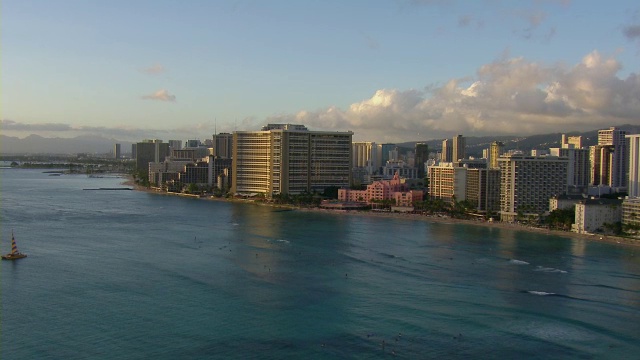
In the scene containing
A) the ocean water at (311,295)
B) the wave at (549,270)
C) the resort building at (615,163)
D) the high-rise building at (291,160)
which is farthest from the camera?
the resort building at (615,163)

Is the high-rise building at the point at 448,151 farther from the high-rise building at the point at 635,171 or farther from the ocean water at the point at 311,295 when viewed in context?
the ocean water at the point at 311,295

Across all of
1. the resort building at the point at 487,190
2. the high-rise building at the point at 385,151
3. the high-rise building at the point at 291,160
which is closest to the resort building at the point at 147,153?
the high-rise building at the point at 385,151

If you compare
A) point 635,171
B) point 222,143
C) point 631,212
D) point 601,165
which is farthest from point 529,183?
point 222,143

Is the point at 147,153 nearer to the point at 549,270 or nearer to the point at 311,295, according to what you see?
the point at 549,270

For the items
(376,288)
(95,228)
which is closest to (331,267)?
(376,288)

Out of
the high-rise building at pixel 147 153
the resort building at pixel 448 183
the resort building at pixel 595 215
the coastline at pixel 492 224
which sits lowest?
the coastline at pixel 492 224

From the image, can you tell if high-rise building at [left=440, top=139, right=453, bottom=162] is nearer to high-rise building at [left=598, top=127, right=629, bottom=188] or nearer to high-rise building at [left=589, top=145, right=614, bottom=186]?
high-rise building at [left=589, top=145, right=614, bottom=186]

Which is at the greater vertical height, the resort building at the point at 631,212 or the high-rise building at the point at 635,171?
the high-rise building at the point at 635,171
